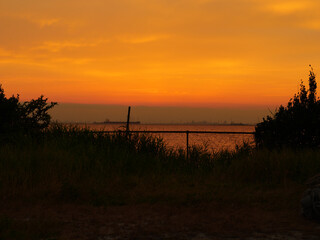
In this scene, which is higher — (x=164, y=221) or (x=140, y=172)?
(x=140, y=172)

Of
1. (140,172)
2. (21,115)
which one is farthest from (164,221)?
(21,115)

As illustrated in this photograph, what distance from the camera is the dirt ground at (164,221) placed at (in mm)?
6320

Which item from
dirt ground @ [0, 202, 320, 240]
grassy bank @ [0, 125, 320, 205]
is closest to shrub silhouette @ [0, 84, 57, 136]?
grassy bank @ [0, 125, 320, 205]

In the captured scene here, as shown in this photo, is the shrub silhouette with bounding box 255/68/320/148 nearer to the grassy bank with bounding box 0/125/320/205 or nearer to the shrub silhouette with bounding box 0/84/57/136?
the grassy bank with bounding box 0/125/320/205

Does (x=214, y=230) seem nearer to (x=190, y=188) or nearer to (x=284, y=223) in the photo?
(x=284, y=223)

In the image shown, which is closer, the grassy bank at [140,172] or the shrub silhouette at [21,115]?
the grassy bank at [140,172]

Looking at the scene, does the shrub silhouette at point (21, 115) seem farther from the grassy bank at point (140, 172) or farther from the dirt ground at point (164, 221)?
the dirt ground at point (164, 221)

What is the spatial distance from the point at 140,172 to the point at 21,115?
709 cm

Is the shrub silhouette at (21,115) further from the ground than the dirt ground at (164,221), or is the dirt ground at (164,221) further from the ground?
the shrub silhouette at (21,115)

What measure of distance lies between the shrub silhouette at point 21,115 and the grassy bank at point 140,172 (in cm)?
121

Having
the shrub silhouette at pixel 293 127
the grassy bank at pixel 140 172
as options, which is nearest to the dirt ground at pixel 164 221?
the grassy bank at pixel 140 172

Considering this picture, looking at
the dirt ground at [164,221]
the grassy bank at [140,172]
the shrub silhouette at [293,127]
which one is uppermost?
the shrub silhouette at [293,127]

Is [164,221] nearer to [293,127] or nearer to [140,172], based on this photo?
[140,172]

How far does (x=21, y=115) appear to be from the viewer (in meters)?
16.0
